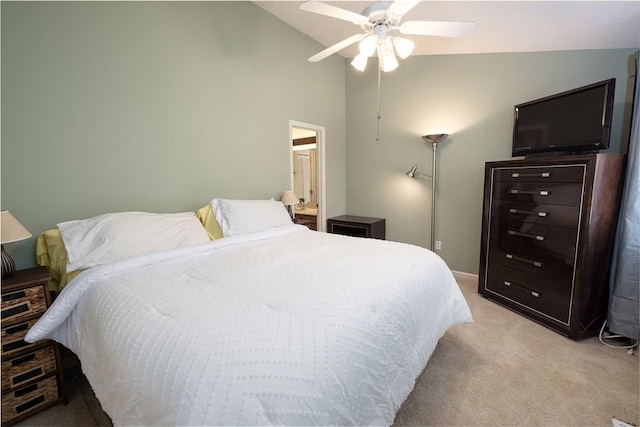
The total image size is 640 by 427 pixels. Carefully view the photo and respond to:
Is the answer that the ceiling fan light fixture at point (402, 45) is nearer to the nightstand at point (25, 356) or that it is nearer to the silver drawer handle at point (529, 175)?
the silver drawer handle at point (529, 175)

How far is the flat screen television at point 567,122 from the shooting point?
2127mm

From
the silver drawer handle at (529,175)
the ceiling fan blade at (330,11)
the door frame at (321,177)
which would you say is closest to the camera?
the ceiling fan blade at (330,11)

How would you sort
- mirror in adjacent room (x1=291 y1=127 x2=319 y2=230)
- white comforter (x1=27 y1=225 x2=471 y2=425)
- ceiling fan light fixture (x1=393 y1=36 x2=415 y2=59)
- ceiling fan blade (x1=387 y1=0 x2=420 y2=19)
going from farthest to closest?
mirror in adjacent room (x1=291 y1=127 x2=319 y2=230) < ceiling fan light fixture (x1=393 y1=36 x2=415 y2=59) < ceiling fan blade (x1=387 y1=0 x2=420 y2=19) < white comforter (x1=27 y1=225 x2=471 y2=425)

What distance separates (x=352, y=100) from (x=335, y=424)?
399 centimetres

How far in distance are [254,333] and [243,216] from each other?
1.61 meters

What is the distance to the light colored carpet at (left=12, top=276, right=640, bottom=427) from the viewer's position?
1524 mm

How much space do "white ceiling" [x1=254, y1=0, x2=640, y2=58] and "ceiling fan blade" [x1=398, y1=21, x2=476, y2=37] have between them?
83 cm

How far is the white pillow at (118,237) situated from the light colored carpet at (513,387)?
32.7 inches

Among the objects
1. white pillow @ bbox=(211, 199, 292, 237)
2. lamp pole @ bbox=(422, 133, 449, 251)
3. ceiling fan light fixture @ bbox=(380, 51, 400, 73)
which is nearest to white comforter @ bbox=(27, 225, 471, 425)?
white pillow @ bbox=(211, 199, 292, 237)

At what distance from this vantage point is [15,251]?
68.5 inches

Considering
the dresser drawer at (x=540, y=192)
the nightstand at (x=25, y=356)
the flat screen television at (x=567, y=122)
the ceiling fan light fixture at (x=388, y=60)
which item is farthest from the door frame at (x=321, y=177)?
the nightstand at (x=25, y=356)

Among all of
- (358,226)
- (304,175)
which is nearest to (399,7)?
(358,226)

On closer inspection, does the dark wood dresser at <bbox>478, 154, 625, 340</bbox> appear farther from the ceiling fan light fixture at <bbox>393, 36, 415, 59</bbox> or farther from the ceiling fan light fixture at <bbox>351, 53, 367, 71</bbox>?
the ceiling fan light fixture at <bbox>351, 53, 367, 71</bbox>

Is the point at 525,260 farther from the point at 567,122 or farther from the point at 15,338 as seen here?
the point at 15,338
